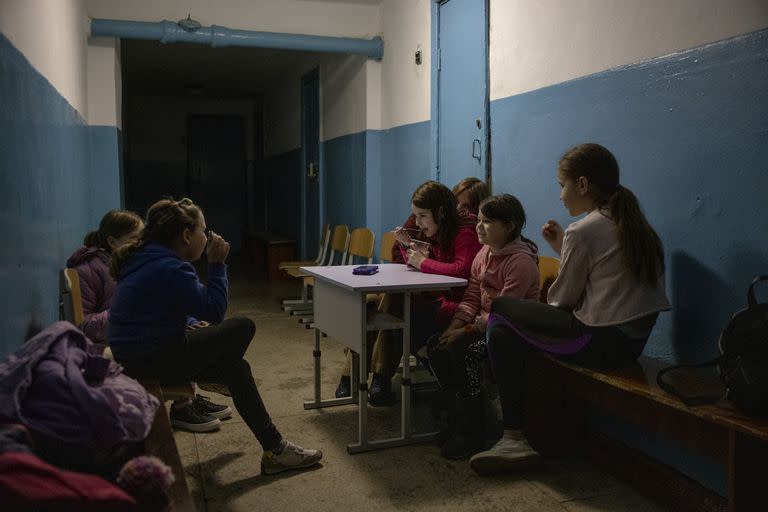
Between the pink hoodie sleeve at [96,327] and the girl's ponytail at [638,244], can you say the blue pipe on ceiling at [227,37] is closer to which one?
the pink hoodie sleeve at [96,327]

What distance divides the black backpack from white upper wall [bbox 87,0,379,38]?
4.66m

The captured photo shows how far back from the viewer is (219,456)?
292 cm

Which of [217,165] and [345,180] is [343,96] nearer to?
[345,180]

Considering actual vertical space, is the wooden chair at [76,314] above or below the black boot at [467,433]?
above

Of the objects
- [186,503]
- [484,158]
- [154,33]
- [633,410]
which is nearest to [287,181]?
[154,33]

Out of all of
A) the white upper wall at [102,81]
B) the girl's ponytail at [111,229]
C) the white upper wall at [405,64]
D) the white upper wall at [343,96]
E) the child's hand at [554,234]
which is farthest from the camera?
the white upper wall at [343,96]

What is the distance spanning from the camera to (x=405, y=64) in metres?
5.44

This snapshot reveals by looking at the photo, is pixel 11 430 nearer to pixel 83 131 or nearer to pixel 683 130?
pixel 683 130

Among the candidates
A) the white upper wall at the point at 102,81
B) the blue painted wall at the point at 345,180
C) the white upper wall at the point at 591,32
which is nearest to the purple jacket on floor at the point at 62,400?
the white upper wall at the point at 591,32

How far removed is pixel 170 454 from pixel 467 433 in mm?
1558

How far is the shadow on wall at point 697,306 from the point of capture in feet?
7.98

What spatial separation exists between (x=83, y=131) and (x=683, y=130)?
407cm

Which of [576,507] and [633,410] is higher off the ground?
[633,410]

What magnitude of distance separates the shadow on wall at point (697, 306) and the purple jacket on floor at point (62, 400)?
1983mm
